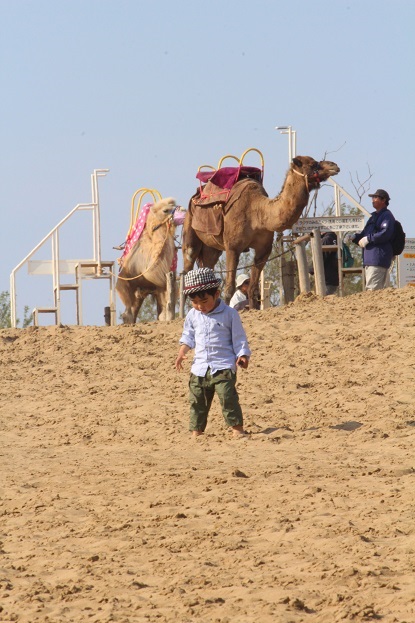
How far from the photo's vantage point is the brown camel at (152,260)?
62.5 feet

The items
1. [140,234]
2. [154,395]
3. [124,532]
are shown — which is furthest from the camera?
[140,234]

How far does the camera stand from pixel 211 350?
10.2m

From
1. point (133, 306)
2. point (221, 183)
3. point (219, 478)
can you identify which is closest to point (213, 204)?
point (221, 183)

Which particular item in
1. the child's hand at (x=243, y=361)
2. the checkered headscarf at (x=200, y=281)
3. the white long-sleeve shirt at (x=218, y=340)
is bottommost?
the child's hand at (x=243, y=361)

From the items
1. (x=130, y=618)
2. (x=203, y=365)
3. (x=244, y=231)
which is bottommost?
(x=130, y=618)

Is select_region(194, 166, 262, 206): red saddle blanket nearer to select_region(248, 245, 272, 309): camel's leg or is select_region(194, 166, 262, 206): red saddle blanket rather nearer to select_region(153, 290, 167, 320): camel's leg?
select_region(248, 245, 272, 309): camel's leg


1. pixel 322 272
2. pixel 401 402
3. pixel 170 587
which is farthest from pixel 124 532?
pixel 322 272

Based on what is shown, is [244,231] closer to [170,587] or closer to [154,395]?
[154,395]

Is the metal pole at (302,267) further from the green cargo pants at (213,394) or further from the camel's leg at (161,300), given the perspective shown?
the green cargo pants at (213,394)

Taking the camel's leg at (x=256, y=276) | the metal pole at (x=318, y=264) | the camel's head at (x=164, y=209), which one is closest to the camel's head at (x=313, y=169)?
the metal pole at (x=318, y=264)

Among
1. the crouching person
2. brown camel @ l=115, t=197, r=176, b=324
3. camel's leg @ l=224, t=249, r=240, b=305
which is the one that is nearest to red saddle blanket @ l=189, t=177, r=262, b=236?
camel's leg @ l=224, t=249, r=240, b=305

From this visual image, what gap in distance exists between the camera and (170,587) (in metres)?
5.83

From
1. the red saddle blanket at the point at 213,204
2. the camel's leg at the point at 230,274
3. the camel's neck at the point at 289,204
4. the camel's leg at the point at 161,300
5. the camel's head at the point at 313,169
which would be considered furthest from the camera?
the camel's leg at the point at 161,300

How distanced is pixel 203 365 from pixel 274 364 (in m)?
2.78
